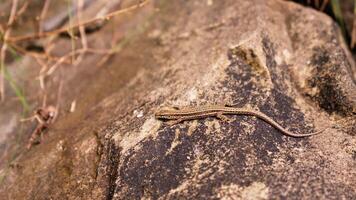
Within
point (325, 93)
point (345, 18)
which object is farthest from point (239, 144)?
point (345, 18)

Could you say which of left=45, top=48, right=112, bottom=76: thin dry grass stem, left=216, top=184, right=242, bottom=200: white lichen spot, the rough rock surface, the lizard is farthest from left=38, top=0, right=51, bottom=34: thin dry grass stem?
left=216, top=184, right=242, bottom=200: white lichen spot

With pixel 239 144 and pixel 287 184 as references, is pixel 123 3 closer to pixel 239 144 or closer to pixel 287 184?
pixel 239 144

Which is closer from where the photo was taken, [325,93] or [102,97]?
[325,93]

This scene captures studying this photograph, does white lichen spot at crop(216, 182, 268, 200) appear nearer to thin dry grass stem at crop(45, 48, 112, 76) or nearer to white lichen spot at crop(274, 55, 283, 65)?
white lichen spot at crop(274, 55, 283, 65)

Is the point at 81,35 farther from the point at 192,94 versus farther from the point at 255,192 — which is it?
the point at 255,192

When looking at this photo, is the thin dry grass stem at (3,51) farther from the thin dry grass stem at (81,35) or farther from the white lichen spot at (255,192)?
the white lichen spot at (255,192)

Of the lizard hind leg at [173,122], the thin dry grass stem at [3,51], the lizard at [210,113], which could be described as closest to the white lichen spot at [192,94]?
the lizard at [210,113]

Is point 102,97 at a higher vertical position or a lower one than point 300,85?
higher
